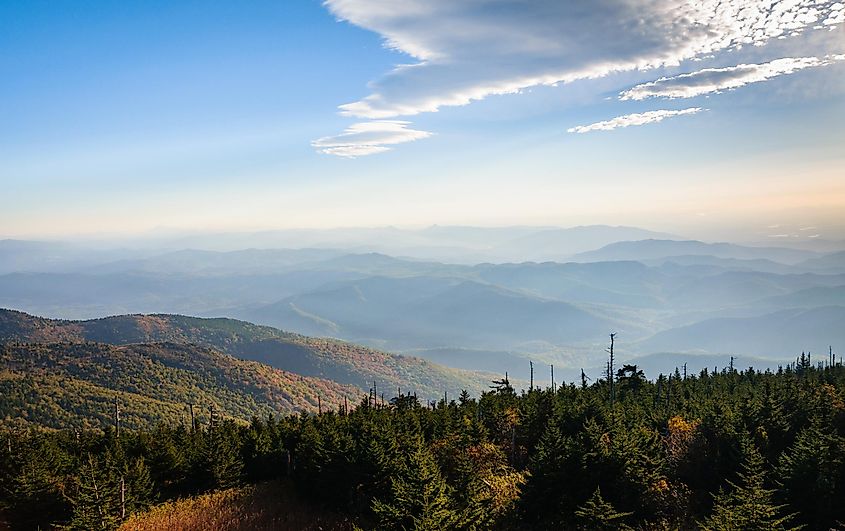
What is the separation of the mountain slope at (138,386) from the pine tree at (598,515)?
273ft

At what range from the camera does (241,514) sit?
3069 cm

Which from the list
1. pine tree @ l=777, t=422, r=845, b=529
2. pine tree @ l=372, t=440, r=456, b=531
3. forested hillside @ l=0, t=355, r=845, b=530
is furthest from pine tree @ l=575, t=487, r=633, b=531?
pine tree @ l=777, t=422, r=845, b=529

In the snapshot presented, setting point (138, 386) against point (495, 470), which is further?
point (138, 386)

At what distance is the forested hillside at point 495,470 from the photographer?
68.5 ft

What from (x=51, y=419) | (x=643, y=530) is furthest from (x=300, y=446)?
(x=51, y=419)

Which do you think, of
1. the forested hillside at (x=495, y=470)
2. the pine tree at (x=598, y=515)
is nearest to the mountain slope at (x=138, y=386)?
the forested hillside at (x=495, y=470)

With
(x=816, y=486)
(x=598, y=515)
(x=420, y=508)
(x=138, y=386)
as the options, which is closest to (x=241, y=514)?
(x=420, y=508)

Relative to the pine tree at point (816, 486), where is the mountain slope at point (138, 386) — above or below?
below

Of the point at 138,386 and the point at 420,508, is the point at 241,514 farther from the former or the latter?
the point at 138,386

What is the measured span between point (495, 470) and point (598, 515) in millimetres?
17529

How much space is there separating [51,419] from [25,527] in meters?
92.3

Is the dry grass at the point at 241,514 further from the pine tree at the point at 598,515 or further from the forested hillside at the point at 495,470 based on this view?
the pine tree at the point at 598,515

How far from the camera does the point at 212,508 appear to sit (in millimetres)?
32500

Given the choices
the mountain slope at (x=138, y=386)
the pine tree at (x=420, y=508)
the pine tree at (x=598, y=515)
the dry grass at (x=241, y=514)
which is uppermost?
the pine tree at (x=420, y=508)
